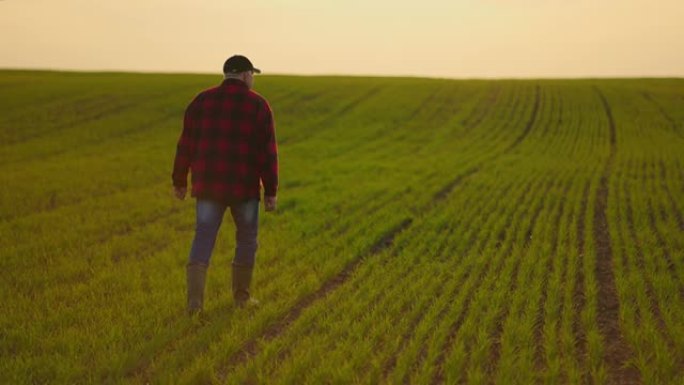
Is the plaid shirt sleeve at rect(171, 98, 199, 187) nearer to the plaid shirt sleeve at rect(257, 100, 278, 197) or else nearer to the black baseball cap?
Result: the black baseball cap

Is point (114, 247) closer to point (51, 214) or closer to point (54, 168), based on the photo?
point (51, 214)

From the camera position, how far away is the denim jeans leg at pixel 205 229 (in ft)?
16.9

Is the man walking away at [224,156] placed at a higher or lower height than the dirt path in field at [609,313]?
higher

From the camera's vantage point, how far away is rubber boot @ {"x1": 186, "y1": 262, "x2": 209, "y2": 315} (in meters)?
5.12

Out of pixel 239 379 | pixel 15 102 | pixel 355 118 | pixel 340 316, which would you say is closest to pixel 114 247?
pixel 340 316

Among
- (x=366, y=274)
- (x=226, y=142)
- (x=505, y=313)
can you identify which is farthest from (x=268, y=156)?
(x=505, y=313)

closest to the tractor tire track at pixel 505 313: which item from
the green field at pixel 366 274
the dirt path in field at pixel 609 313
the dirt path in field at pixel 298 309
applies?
the green field at pixel 366 274

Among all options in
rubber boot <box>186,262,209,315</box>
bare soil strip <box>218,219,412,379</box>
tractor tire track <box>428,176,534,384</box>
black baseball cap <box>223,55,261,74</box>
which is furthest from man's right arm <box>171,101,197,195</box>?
tractor tire track <box>428,176,534,384</box>

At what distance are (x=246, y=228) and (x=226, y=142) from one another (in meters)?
0.86

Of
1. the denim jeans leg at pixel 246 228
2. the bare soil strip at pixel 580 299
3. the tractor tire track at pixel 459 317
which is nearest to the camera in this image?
the tractor tire track at pixel 459 317

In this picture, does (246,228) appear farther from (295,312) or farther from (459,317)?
(459,317)

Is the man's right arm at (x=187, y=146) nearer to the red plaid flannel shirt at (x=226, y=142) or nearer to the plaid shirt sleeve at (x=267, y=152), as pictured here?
the red plaid flannel shirt at (x=226, y=142)

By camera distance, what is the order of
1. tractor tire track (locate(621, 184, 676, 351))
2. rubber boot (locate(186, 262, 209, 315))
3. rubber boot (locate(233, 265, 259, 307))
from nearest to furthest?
tractor tire track (locate(621, 184, 676, 351))
rubber boot (locate(186, 262, 209, 315))
rubber boot (locate(233, 265, 259, 307))

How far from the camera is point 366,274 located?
6.79 meters
